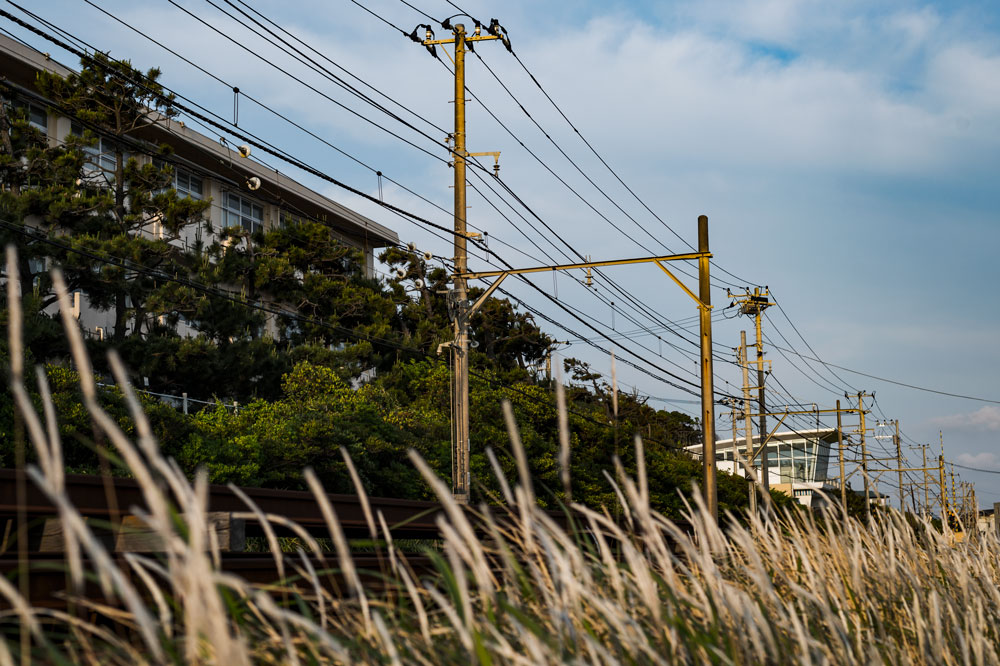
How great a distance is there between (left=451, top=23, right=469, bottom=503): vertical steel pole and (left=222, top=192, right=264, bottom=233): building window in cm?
2151

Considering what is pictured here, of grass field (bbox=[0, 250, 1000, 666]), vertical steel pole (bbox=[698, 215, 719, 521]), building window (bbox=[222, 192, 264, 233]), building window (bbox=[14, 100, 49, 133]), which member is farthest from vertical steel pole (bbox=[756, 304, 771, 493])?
grass field (bbox=[0, 250, 1000, 666])

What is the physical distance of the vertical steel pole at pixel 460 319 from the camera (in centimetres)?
1958

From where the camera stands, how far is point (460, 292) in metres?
21.0

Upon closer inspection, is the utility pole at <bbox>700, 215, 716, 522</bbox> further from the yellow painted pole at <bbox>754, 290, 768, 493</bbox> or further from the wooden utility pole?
the yellow painted pole at <bbox>754, 290, 768, 493</bbox>

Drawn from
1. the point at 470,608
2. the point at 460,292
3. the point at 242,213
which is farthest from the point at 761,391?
the point at 470,608

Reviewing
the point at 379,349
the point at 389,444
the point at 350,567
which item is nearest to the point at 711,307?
the point at 389,444

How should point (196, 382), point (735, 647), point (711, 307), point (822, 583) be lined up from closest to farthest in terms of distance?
1. point (735, 647)
2. point (822, 583)
3. point (711, 307)
4. point (196, 382)

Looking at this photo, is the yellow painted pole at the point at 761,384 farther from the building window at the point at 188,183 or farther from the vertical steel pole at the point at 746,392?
the building window at the point at 188,183

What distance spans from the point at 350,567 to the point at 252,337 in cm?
2878

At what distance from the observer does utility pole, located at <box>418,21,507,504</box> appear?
64.5ft

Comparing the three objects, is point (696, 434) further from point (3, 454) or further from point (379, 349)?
point (3, 454)

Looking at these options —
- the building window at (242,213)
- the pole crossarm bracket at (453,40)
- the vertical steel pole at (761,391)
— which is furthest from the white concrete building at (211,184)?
the vertical steel pole at (761,391)

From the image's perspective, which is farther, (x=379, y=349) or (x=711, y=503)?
(x=379, y=349)

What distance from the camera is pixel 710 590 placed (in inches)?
111
